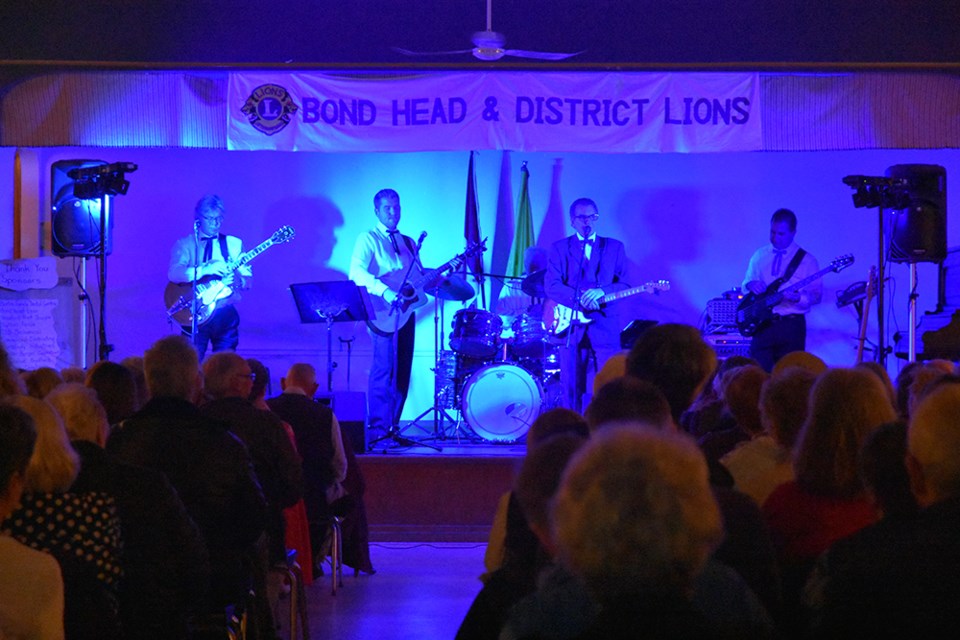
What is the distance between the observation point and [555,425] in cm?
348

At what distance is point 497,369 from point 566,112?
244cm

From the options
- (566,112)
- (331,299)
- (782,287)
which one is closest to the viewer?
(566,112)

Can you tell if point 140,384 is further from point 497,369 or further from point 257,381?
point 497,369

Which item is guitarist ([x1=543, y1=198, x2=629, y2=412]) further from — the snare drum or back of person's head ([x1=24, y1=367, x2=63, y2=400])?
back of person's head ([x1=24, y1=367, x2=63, y2=400])

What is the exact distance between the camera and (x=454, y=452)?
937cm

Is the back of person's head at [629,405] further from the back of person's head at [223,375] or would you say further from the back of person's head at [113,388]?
the back of person's head at [223,375]

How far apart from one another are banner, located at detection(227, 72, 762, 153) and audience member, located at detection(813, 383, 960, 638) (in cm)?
634

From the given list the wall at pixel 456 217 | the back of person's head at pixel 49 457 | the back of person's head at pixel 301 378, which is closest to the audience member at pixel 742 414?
the back of person's head at pixel 49 457

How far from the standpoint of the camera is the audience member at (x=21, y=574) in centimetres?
266

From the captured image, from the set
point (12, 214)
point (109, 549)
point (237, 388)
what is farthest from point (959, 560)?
point (12, 214)

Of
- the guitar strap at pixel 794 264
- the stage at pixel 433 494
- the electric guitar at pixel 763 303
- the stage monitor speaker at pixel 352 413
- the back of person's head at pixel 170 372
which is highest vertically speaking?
the guitar strap at pixel 794 264

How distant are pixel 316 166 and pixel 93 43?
12.9ft

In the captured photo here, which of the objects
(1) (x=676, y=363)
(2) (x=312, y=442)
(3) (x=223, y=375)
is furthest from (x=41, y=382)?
(1) (x=676, y=363)

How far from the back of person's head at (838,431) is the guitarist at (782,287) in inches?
298
